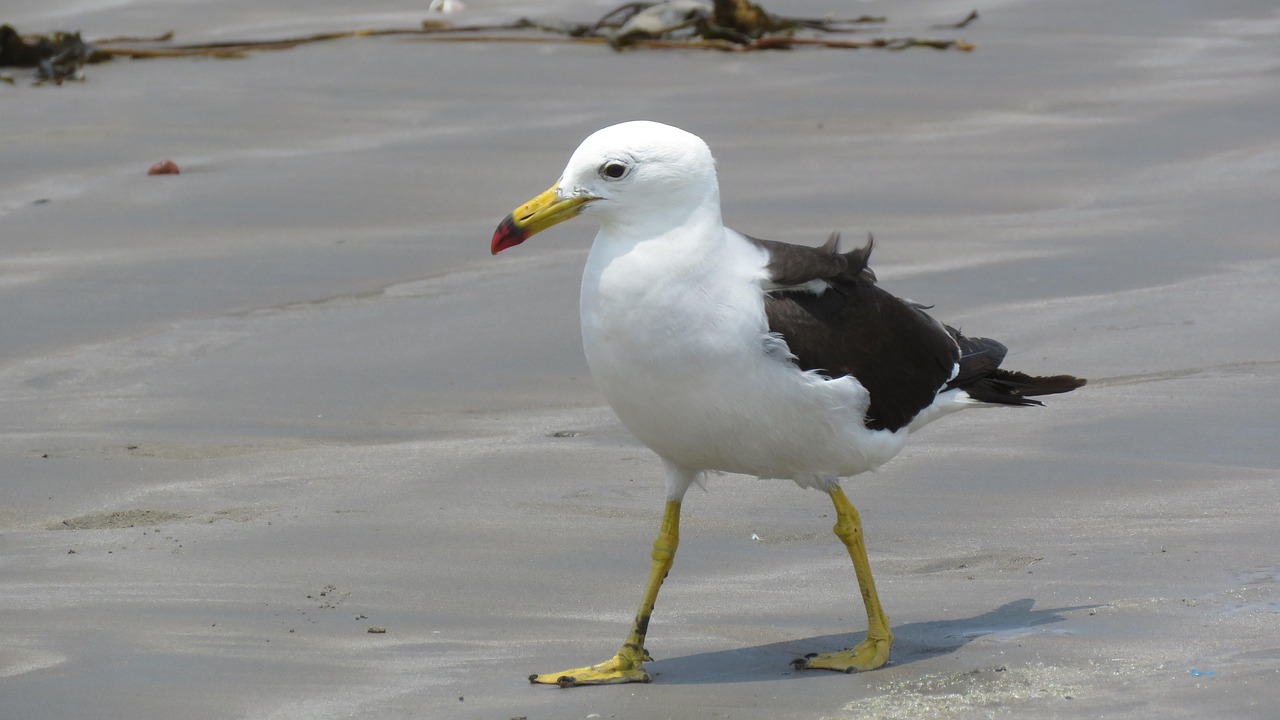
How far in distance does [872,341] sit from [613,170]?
3.17 feet

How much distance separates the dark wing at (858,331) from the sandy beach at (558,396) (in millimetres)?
652

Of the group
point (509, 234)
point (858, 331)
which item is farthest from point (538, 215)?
point (858, 331)

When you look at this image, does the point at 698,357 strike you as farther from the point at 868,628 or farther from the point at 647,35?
the point at 647,35

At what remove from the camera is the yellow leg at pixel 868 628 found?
446 cm

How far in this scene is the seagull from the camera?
4219 millimetres

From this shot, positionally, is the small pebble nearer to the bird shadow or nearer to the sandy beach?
the sandy beach

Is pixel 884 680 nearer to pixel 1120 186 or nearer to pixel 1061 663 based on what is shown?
pixel 1061 663

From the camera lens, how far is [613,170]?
4.32 meters

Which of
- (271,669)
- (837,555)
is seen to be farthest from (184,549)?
(837,555)

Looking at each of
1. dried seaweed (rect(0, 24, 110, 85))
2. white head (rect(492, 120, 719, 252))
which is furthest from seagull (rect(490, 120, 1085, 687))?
dried seaweed (rect(0, 24, 110, 85))

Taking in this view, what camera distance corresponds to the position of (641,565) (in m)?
5.29

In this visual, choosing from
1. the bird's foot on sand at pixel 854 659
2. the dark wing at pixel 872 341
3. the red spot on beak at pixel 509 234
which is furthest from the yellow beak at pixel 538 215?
the bird's foot on sand at pixel 854 659

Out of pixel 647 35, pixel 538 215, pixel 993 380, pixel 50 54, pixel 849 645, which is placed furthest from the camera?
pixel 647 35

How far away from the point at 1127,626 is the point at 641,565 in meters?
1.51
